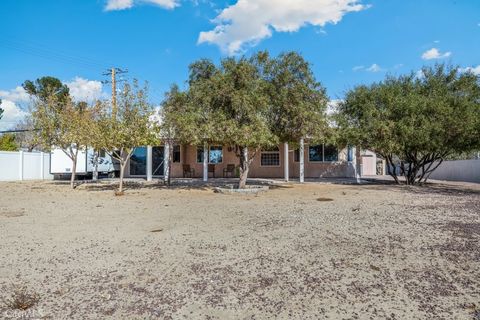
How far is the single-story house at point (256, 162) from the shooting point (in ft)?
80.4

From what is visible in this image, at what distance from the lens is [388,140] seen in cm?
1566

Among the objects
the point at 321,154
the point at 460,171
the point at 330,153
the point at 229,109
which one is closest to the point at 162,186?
the point at 229,109

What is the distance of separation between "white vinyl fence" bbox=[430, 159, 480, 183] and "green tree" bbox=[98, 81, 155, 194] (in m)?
20.4

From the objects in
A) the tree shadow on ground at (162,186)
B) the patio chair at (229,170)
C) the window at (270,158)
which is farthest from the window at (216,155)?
the tree shadow on ground at (162,186)

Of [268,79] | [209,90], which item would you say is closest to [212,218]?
[209,90]

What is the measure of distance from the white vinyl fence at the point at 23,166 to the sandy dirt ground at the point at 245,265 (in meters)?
17.3

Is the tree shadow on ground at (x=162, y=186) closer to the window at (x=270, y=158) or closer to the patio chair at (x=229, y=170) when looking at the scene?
the patio chair at (x=229, y=170)

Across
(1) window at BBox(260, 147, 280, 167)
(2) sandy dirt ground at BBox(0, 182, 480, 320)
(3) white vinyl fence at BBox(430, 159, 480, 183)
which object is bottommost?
(2) sandy dirt ground at BBox(0, 182, 480, 320)

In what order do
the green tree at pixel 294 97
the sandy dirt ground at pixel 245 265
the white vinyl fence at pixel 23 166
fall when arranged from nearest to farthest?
the sandy dirt ground at pixel 245 265
the green tree at pixel 294 97
the white vinyl fence at pixel 23 166

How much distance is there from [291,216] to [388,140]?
8.93m

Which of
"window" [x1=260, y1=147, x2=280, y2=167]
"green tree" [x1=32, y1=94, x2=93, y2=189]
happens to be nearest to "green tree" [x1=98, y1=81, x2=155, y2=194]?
"green tree" [x1=32, y1=94, x2=93, y2=189]

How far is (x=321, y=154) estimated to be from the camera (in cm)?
2445

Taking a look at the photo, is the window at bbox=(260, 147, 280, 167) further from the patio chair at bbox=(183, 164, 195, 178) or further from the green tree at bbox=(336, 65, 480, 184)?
the green tree at bbox=(336, 65, 480, 184)

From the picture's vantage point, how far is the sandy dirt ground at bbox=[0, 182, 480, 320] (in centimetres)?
353
